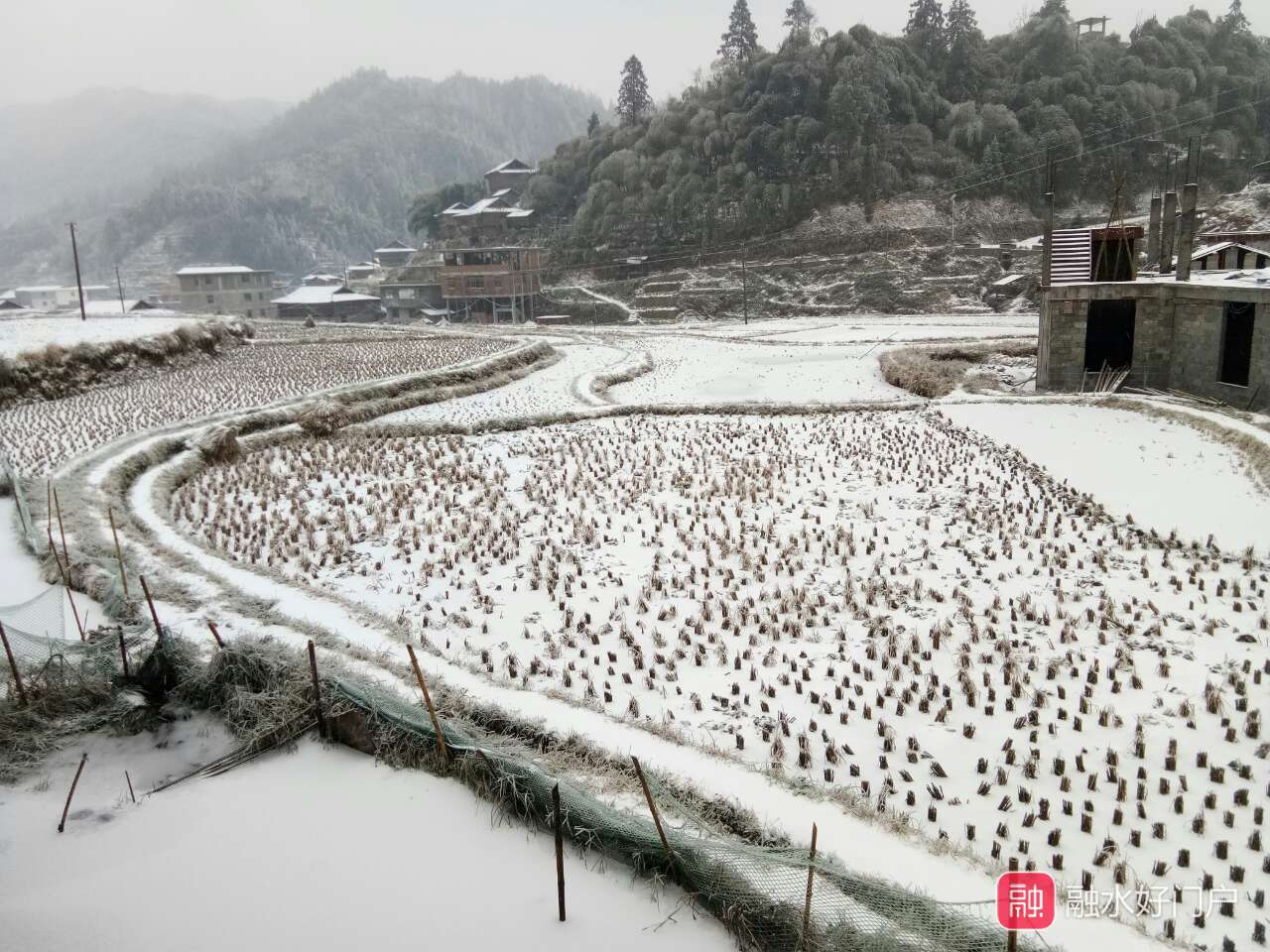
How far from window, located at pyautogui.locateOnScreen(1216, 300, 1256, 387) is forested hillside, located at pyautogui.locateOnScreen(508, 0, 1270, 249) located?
144ft

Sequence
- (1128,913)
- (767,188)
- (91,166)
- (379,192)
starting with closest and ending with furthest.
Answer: (1128,913) → (767,188) → (379,192) → (91,166)

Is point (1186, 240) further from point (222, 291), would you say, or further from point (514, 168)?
point (222, 291)

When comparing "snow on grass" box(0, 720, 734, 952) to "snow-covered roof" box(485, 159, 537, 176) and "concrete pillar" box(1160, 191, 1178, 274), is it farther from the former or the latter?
"snow-covered roof" box(485, 159, 537, 176)

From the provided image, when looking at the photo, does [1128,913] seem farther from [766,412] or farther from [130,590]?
[766,412]

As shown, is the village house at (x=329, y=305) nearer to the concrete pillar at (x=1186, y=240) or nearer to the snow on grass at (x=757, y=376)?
the snow on grass at (x=757, y=376)

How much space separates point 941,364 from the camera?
2591cm

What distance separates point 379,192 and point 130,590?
414 feet

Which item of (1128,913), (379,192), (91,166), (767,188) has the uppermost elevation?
(91,166)

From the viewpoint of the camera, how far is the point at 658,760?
17.9 feet

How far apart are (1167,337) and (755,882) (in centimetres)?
2050

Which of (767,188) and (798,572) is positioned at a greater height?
(767,188)

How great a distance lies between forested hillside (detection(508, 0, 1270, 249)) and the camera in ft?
197

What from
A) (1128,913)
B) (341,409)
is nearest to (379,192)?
(341,409)
